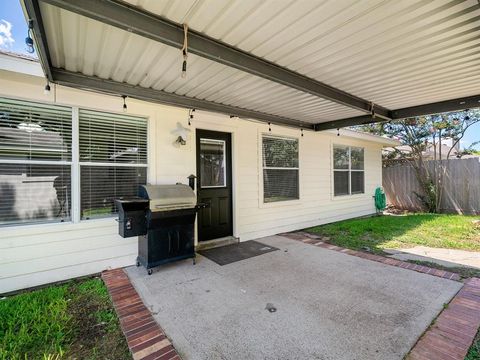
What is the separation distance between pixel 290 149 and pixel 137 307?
495cm

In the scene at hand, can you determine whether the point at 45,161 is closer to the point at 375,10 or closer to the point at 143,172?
the point at 143,172

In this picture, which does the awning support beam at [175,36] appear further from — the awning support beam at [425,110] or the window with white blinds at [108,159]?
the awning support beam at [425,110]

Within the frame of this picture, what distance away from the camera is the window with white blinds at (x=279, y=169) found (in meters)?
5.87

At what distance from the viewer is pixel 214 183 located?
16.7 feet

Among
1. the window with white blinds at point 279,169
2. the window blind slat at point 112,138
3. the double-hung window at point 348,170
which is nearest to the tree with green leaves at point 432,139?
the double-hung window at point 348,170

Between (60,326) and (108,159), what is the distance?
7.42ft

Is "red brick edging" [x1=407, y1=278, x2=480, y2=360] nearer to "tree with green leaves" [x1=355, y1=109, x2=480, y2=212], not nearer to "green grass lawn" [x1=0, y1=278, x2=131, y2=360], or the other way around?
"green grass lawn" [x1=0, y1=278, x2=131, y2=360]

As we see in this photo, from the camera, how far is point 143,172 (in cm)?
413

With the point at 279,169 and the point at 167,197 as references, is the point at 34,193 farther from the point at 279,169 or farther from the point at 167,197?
the point at 279,169

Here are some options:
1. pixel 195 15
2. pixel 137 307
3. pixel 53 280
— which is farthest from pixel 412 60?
pixel 53 280

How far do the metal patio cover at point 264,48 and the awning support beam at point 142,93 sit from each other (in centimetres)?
1

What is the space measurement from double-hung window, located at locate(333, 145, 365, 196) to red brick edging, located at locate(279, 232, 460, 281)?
8.52 ft

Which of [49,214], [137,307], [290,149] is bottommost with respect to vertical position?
[137,307]

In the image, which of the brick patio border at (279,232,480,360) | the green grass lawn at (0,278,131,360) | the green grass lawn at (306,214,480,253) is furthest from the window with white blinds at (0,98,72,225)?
the green grass lawn at (306,214,480,253)
